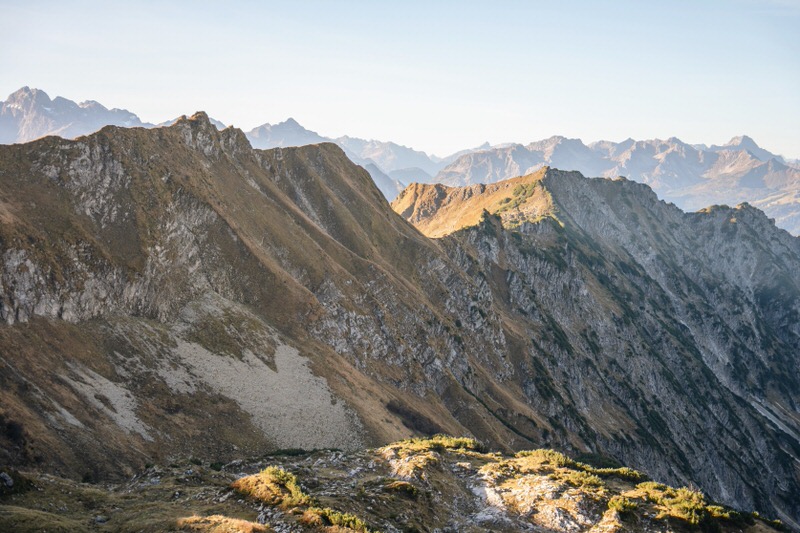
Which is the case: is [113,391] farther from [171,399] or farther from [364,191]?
[364,191]

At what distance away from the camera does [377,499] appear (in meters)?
48.1

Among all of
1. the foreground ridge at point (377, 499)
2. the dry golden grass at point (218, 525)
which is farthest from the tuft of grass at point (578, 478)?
the dry golden grass at point (218, 525)

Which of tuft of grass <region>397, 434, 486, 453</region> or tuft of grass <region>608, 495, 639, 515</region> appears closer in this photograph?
tuft of grass <region>608, 495, 639, 515</region>

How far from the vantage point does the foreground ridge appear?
40344 millimetres

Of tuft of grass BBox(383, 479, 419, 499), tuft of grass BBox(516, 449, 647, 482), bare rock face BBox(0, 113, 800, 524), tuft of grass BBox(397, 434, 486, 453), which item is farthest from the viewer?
bare rock face BBox(0, 113, 800, 524)

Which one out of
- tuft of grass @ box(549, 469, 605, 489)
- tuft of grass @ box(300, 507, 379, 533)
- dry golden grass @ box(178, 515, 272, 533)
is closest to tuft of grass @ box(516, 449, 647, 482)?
tuft of grass @ box(549, 469, 605, 489)

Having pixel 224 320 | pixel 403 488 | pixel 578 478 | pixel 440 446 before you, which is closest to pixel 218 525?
A: pixel 403 488

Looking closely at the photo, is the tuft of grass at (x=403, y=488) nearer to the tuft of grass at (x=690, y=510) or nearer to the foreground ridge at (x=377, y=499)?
the foreground ridge at (x=377, y=499)

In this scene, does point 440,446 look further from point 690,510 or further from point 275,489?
point 275,489

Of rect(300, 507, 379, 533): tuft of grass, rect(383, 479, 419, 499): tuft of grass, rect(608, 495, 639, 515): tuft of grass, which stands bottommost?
rect(608, 495, 639, 515): tuft of grass

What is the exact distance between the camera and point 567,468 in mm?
63375

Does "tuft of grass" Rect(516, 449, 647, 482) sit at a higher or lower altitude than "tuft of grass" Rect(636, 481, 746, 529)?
lower

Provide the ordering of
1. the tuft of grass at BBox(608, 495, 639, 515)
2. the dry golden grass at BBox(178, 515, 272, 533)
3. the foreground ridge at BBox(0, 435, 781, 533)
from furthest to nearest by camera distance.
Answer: the tuft of grass at BBox(608, 495, 639, 515), the foreground ridge at BBox(0, 435, 781, 533), the dry golden grass at BBox(178, 515, 272, 533)

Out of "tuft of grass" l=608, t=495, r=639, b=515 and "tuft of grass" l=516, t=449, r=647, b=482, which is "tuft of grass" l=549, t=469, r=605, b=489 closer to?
"tuft of grass" l=516, t=449, r=647, b=482
